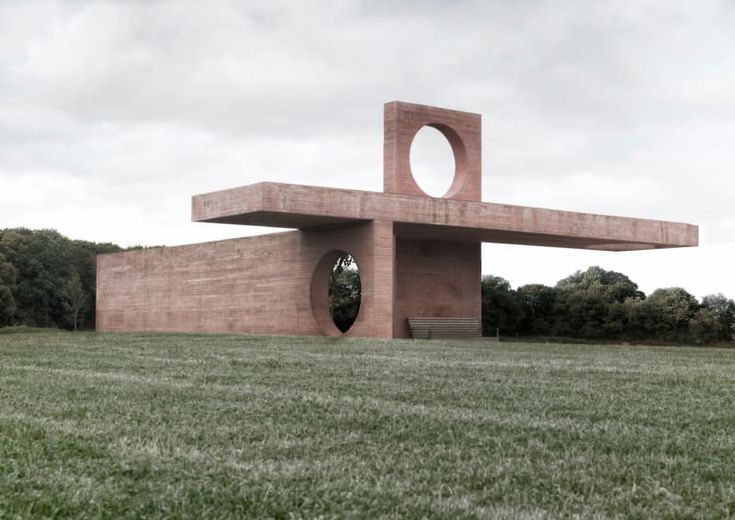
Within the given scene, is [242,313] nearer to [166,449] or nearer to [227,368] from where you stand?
[227,368]

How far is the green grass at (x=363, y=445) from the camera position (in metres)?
3.79

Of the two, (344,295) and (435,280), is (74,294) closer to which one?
(344,295)

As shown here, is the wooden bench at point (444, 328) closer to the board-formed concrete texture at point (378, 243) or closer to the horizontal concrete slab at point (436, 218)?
the board-formed concrete texture at point (378, 243)

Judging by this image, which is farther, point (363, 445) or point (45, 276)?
point (45, 276)

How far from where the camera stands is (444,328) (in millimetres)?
26969

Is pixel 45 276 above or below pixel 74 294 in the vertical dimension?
above

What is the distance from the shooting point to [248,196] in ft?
67.3

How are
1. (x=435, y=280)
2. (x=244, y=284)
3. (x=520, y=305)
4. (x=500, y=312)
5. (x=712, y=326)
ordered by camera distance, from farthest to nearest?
(x=520, y=305), (x=500, y=312), (x=712, y=326), (x=244, y=284), (x=435, y=280)

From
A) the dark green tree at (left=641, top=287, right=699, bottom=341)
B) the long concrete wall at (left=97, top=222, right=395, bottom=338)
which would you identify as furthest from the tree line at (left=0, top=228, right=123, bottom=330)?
the dark green tree at (left=641, top=287, right=699, bottom=341)

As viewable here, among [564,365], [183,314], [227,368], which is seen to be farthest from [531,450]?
[183,314]

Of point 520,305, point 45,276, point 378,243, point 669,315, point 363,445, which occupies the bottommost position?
point 363,445

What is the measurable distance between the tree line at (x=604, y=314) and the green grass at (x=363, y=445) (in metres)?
29.6

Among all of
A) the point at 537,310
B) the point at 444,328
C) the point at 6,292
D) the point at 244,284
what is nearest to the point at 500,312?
the point at 537,310

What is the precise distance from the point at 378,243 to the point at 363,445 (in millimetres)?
17312
